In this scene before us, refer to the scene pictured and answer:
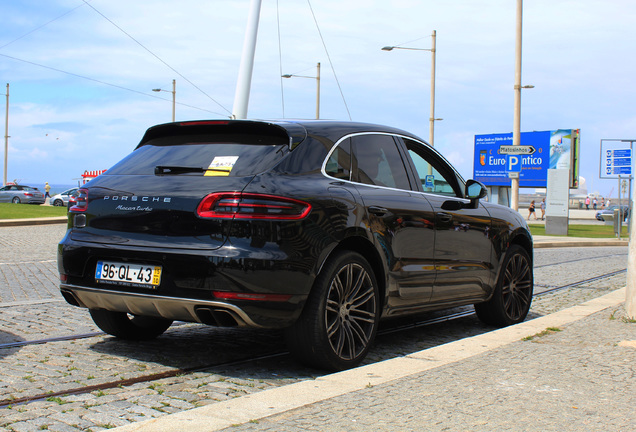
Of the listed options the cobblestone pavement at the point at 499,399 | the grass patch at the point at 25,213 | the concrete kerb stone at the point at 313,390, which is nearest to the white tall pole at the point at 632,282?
the concrete kerb stone at the point at 313,390

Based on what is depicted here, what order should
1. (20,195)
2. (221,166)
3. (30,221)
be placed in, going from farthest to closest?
(20,195) → (30,221) → (221,166)

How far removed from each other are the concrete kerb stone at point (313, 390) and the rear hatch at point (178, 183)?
103cm

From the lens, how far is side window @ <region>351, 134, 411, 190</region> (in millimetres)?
5449

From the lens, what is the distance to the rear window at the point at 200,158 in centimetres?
473

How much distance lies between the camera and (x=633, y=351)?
523cm

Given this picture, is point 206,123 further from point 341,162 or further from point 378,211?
point 378,211

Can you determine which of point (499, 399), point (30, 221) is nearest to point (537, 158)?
point (30, 221)

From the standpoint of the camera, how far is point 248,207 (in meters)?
4.41

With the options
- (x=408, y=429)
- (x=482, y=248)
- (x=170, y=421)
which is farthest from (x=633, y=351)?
(x=170, y=421)

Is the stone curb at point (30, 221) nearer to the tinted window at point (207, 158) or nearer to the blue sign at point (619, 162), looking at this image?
the tinted window at point (207, 158)

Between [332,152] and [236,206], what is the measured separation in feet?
3.37

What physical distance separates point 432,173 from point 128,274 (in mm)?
2876

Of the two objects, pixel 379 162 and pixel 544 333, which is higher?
pixel 379 162

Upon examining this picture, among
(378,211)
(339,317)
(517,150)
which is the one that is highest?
(517,150)
